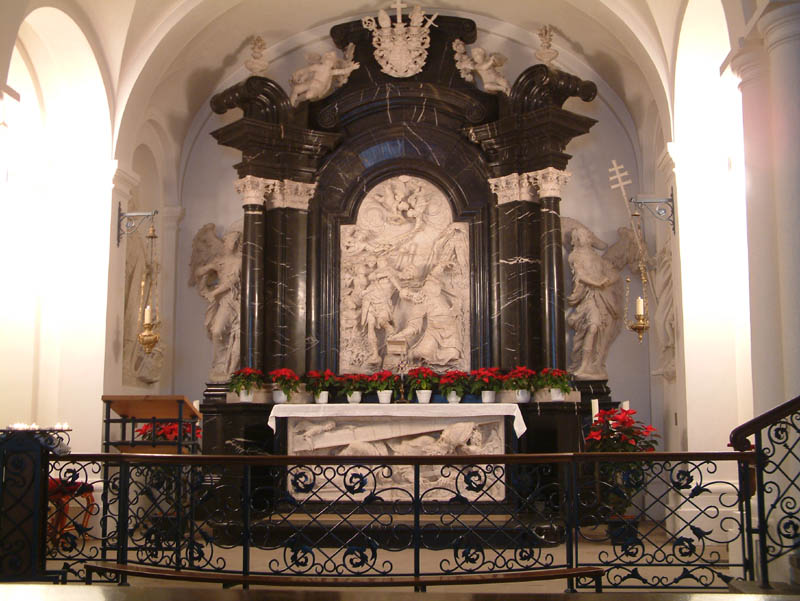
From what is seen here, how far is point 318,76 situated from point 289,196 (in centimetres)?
149

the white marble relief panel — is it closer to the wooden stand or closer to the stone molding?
the wooden stand

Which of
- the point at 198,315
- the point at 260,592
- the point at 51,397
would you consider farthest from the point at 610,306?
the point at 260,592

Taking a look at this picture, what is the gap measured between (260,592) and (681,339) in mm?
7304

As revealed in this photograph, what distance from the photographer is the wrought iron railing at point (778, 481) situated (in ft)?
18.4

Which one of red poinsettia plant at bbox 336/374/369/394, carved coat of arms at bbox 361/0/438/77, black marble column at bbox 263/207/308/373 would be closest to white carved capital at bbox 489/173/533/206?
carved coat of arms at bbox 361/0/438/77

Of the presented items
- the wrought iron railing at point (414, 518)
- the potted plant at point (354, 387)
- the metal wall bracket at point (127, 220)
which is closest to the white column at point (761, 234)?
the wrought iron railing at point (414, 518)

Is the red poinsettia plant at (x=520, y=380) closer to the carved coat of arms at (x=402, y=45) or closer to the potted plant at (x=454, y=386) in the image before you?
the potted plant at (x=454, y=386)

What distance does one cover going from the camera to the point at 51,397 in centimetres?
989

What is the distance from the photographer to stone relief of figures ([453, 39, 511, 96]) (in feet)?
36.3

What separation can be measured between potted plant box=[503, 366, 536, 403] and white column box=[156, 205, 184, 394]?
4621 mm

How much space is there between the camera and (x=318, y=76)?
36.9 feet

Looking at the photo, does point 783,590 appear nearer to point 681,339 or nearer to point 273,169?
point 681,339

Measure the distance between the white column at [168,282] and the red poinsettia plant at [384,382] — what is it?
3164mm

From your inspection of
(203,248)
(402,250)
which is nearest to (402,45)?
(402,250)
